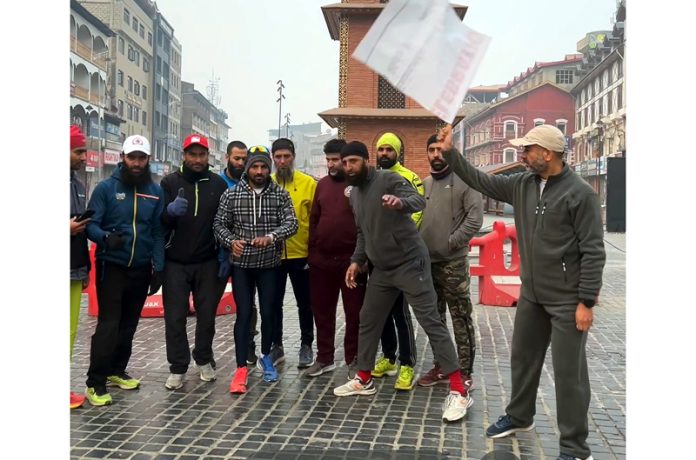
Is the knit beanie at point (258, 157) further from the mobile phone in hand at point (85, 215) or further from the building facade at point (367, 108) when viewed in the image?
the building facade at point (367, 108)

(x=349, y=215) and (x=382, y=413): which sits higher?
(x=349, y=215)

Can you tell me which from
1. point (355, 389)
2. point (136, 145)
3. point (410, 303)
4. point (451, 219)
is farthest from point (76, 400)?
point (451, 219)

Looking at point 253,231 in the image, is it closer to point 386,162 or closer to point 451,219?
point 386,162

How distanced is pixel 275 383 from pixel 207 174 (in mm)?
1912

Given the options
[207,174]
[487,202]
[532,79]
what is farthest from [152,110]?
[207,174]

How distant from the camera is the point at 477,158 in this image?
8769 centimetres

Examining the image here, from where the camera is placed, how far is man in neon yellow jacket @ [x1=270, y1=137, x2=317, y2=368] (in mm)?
5934

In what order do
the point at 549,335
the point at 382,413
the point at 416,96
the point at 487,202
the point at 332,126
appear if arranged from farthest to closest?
the point at 487,202 → the point at 332,126 → the point at 382,413 → the point at 549,335 → the point at 416,96

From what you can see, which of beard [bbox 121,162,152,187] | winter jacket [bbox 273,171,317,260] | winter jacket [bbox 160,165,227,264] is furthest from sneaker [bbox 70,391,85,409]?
winter jacket [bbox 273,171,317,260]

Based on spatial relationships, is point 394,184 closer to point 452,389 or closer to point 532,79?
point 452,389

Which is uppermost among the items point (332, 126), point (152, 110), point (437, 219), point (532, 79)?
point (532, 79)

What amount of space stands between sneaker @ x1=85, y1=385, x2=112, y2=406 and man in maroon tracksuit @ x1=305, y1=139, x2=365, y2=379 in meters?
1.71

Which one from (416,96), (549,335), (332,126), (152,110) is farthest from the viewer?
(152,110)

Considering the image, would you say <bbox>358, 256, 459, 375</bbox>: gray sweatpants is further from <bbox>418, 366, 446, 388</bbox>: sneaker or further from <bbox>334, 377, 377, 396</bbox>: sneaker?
<bbox>418, 366, 446, 388</bbox>: sneaker
